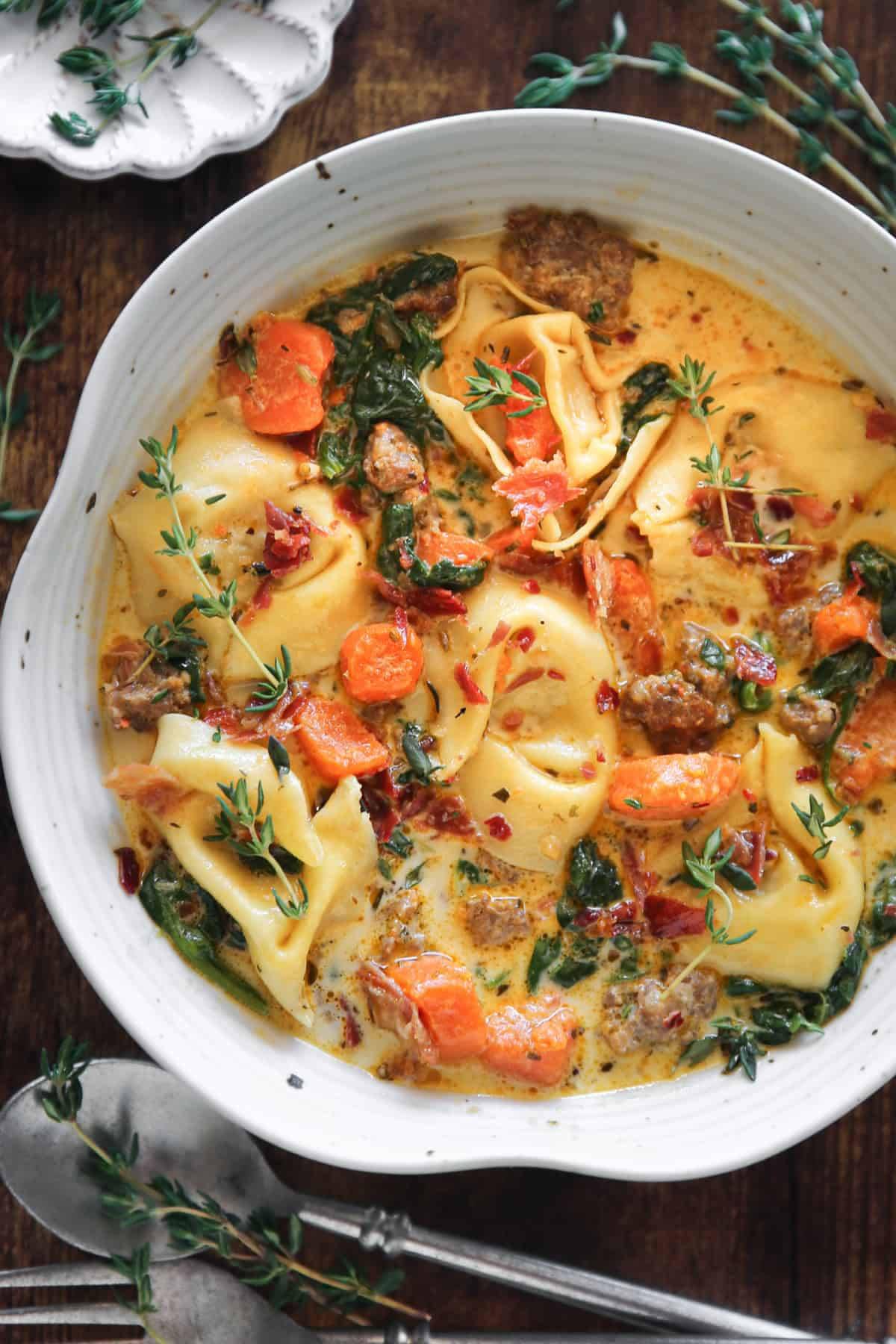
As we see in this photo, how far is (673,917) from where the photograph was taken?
4.44 meters

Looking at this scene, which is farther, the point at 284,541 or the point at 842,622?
the point at 842,622

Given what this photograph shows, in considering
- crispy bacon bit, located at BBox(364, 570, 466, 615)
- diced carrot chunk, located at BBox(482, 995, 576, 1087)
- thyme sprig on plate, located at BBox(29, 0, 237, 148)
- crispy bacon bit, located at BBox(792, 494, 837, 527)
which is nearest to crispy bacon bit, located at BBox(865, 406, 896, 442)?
crispy bacon bit, located at BBox(792, 494, 837, 527)

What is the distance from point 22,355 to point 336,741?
1.71 m

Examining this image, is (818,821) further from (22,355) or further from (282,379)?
(22,355)

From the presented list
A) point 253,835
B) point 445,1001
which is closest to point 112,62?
point 253,835

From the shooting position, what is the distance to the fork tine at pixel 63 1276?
4430 millimetres

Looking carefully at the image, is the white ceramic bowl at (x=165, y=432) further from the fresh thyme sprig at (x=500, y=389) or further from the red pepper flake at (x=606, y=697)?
the red pepper flake at (x=606, y=697)

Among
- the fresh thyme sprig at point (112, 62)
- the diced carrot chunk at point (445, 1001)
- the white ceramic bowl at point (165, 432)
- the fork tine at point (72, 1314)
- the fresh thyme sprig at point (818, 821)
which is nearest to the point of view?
the white ceramic bowl at point (165, 432)

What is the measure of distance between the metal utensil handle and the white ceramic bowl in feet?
1.38

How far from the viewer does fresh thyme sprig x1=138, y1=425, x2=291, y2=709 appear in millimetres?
3975

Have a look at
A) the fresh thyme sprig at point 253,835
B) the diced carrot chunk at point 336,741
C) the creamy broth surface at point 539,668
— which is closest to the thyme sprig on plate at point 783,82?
the creamy broth surface at point 539,668

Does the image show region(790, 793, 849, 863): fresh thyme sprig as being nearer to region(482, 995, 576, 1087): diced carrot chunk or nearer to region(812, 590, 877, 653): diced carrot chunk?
region(812, 590, 877, 653): diced carrot chunk

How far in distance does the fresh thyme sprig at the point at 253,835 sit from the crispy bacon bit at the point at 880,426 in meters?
2.36

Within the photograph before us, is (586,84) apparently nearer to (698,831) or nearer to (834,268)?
(834,268)
